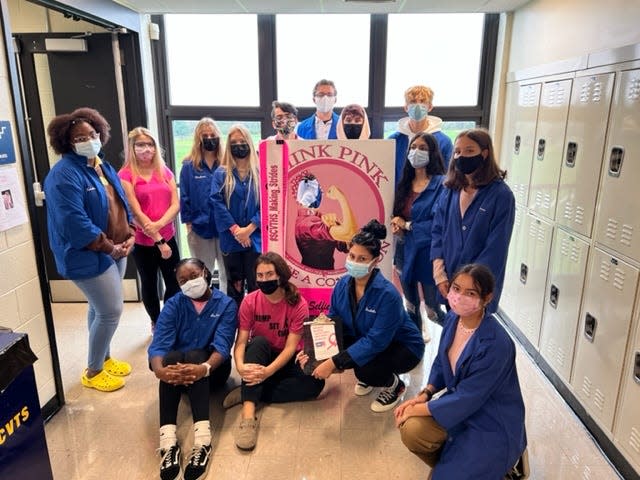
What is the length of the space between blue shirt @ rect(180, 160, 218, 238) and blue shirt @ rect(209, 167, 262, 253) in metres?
0.09

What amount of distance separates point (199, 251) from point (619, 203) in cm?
245

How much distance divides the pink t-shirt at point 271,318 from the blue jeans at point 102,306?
0.71 metres

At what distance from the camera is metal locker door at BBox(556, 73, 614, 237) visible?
2.32 m

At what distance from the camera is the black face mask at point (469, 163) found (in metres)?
2.24

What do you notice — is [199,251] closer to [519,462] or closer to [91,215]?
[91,215]

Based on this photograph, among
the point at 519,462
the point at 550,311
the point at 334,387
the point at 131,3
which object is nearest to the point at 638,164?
the point at 550,311

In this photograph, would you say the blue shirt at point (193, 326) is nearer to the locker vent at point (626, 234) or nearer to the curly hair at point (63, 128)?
the curly hair at point (63, 128)

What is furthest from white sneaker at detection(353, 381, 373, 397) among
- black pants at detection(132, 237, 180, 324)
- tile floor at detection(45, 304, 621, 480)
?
black pants at detection(132, 237, 180, 324)

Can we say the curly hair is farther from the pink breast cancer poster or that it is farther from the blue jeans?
the pink breast cancer poster

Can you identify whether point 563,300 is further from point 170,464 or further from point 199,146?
point 199,146

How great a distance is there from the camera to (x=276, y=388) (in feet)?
8.33

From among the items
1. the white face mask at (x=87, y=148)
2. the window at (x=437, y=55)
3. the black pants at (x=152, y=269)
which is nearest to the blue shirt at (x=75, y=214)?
the white face mask at (x=87, y=148)

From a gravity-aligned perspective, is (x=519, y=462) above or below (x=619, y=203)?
below

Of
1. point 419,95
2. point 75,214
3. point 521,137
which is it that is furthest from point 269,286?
point 521,137
